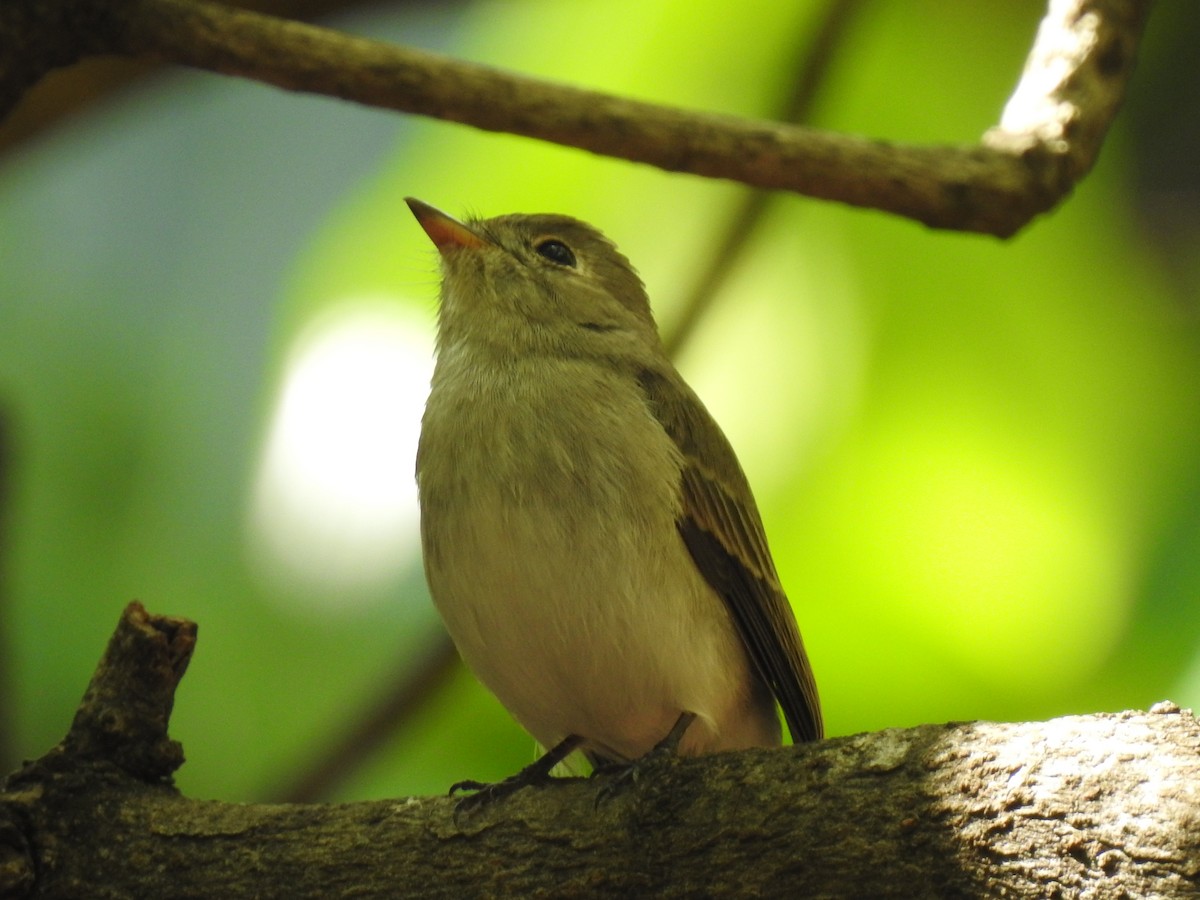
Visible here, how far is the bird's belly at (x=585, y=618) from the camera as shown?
3.05m

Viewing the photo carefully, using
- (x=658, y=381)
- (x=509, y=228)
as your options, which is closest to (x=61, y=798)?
(x=658, y=381)

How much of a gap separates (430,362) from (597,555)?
217 centimetres

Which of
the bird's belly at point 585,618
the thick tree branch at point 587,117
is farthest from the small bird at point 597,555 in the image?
the thick tree branch at point 587,117

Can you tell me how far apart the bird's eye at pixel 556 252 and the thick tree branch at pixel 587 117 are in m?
0.99

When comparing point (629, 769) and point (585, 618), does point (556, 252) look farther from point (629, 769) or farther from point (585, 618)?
point (629, 769)

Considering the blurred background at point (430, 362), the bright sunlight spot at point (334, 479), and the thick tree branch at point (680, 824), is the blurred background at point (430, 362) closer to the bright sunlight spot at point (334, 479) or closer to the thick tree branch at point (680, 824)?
the bright sunlight spot at point (334, 479)

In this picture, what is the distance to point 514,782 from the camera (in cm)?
295

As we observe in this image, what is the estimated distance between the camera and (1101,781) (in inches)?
84.5

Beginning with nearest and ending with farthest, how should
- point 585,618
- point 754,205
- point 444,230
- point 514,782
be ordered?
1. point 514,782
2. point 585,618
3. point 444,230
4. point 754,205

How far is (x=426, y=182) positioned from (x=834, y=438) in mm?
2010

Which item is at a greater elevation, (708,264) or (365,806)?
(708,264)

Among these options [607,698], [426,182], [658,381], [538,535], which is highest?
[426,182]

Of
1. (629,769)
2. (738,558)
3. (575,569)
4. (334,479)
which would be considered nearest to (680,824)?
(629,769)

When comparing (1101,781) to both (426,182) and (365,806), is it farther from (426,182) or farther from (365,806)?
(426,182)
